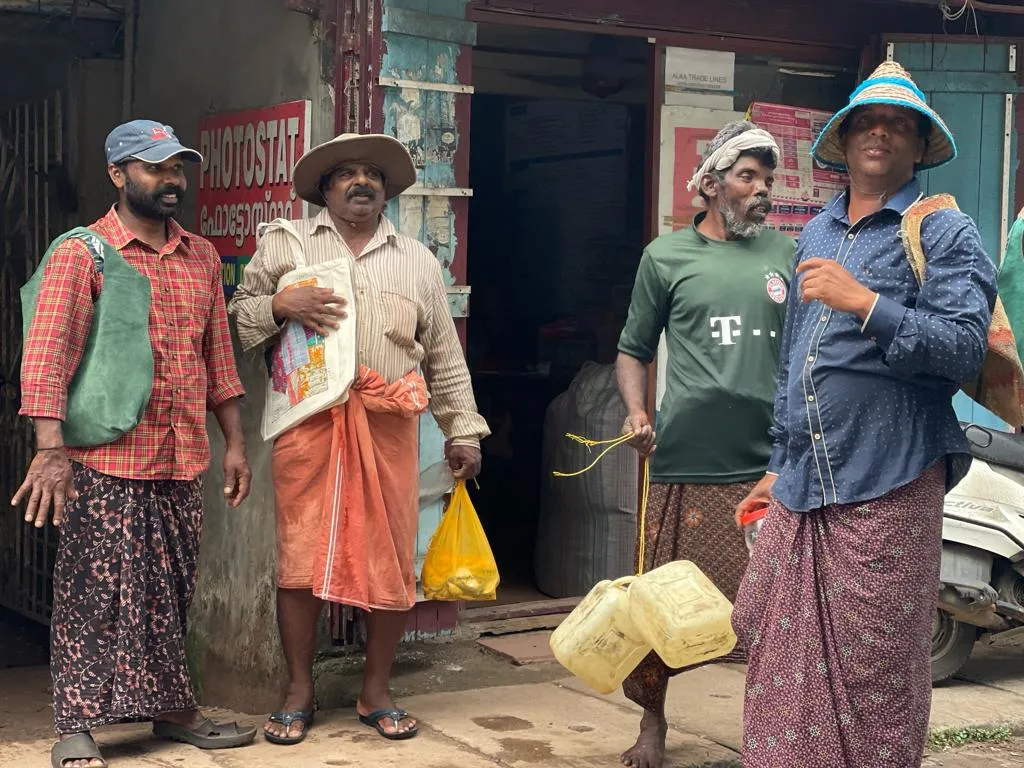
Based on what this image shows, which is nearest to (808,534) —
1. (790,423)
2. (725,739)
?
(790,423)

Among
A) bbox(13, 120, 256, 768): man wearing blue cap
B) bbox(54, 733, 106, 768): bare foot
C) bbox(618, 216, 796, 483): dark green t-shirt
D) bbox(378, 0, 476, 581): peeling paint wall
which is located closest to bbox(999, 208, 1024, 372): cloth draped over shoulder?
bbox(618, 216, 796, 483): dark green t-shirt

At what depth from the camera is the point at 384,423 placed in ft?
15.8

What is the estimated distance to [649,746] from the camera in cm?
455

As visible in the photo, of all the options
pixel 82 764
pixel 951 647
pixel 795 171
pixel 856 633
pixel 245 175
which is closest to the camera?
pixel 856 633

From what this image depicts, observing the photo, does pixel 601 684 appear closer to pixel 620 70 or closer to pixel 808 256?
pixel 808 256

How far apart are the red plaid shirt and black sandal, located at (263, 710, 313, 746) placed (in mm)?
855

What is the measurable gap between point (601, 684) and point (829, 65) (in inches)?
142

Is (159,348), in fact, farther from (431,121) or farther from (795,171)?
(795,171)

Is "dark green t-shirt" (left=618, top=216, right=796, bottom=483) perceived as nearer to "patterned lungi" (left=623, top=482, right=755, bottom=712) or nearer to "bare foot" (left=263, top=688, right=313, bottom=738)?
"patterned lungi" (left=623, top=482, right=755, bottom=712)

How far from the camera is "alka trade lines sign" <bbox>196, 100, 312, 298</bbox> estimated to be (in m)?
5.39

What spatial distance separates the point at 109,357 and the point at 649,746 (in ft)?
6.55

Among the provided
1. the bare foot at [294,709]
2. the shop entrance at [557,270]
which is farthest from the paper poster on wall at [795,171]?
the bare foot at [294,709]

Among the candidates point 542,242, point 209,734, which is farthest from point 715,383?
point 542,242

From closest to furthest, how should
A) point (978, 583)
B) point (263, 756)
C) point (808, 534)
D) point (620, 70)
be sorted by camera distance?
point (808, 534) → point (263, 756) → point (978, 583) → point (620, 70)
